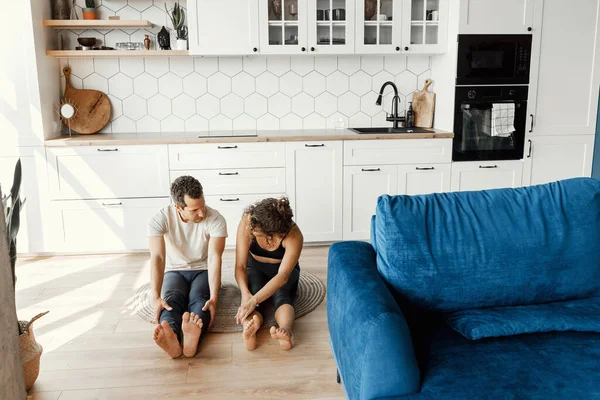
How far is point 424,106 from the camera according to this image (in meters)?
4.65

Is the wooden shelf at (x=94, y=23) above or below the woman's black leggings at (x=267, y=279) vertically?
above

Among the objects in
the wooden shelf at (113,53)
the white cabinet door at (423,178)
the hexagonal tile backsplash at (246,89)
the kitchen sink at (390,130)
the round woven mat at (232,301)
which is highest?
the wooden shelf at (113,53)

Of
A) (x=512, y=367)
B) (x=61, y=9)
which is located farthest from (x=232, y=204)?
(x=512, y=367)

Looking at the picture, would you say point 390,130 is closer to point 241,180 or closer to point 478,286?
point 241,180

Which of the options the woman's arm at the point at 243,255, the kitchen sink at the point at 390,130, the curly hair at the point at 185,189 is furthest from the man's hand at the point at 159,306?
the kitchen sink at the point at 390,130

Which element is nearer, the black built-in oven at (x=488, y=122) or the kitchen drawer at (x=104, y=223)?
the kitchen drawer at (x=104, y=223)

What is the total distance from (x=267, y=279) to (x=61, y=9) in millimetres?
2803

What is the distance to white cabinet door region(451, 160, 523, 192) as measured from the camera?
4.34 m

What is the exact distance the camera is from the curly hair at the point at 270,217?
2.74 meters

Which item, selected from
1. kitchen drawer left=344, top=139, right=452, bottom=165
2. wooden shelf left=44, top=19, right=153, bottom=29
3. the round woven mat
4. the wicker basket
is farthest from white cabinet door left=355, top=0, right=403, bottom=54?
the wicker basket

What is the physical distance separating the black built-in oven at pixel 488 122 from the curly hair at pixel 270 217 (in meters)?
2.04

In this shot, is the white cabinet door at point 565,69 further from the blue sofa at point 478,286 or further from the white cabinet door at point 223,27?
the blue sofa at point 478,286

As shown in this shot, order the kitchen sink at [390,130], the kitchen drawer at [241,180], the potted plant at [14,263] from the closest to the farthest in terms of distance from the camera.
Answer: the potted plant at [14,263], the kitchen drawer at [241,180], the kitchen sink at [390,130]

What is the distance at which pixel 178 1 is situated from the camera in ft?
14.4
